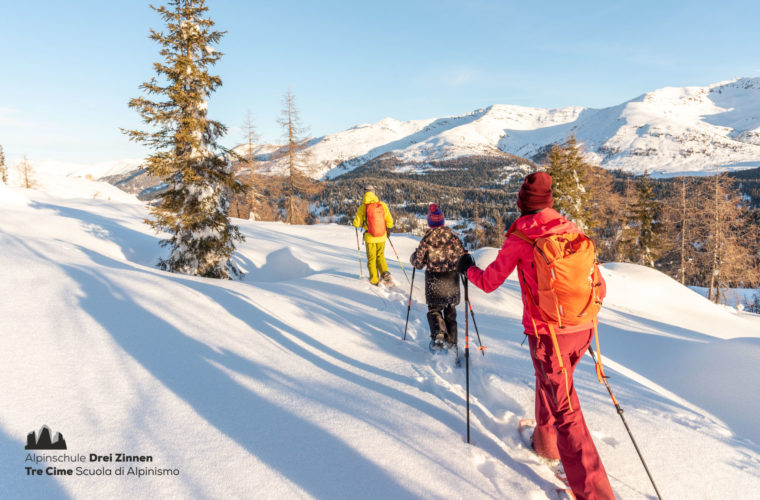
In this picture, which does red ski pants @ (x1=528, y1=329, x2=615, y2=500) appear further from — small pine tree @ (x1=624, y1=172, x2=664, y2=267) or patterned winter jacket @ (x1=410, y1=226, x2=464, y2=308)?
small pine tree @ (x1=624, y1=172, x2=664, y2=267)

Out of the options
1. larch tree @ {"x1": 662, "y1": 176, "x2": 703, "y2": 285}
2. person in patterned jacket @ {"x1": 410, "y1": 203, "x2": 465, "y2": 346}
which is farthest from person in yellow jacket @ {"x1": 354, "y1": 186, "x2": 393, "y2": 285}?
larch tree @ {"x1": 662, "y1": 176, "x2": 703, "y2": 285}

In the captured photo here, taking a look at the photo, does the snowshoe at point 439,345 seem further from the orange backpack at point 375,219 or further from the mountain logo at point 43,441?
the mountain logo at point 43,441

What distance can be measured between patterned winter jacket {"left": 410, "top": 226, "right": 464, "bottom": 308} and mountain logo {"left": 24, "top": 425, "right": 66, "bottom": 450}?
4.06 meters

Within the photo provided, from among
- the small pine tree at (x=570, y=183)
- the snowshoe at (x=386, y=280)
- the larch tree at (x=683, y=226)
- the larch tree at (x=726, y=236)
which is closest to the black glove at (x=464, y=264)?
the snowshoe at (x=386, y=280)

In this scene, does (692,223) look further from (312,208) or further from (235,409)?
(312,208)

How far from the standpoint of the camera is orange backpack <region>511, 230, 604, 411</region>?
95.0 inches

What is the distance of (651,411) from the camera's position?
11.8 ft

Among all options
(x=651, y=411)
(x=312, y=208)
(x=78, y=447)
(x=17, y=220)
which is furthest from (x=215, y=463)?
(x=312, y=208)

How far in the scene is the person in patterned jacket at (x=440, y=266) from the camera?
196 inches

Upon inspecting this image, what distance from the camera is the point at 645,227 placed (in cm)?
3331

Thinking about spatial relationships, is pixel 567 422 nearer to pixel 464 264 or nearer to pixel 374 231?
pixel 464 264

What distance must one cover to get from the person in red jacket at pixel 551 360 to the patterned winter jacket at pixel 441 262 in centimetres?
202

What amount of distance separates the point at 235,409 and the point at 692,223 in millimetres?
36545

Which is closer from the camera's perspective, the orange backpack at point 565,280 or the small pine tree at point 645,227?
the orange backpack at point 565,280
